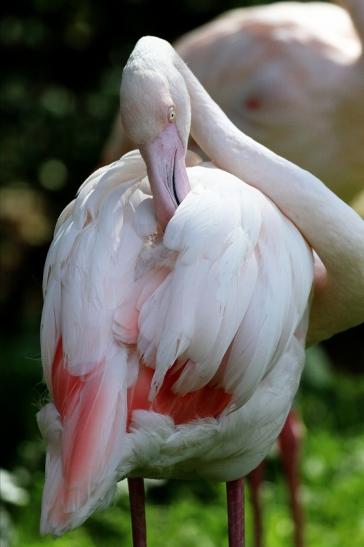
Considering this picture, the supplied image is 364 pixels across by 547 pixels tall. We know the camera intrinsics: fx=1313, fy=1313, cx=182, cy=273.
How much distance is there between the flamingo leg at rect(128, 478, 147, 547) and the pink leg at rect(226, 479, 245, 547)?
0.26 metres

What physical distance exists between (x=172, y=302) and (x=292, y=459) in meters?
2.27

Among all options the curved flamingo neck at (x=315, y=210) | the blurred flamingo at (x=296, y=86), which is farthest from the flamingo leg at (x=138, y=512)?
the blurred flamingo at (x=296, y=86)

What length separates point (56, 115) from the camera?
23.4 ft

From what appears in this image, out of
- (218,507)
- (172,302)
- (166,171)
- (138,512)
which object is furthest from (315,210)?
(218,507)

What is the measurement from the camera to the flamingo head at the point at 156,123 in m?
3.59

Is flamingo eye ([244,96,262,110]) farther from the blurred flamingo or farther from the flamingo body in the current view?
the flamingo body

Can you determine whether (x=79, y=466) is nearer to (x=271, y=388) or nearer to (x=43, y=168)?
(x=271, y=388)

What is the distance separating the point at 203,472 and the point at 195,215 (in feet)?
2.60

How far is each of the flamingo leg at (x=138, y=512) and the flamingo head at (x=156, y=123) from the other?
90cm

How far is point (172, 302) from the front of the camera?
11.0 ft

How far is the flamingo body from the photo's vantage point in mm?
3332

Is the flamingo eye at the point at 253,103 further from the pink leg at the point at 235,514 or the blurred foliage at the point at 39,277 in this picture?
the pink leg at the point at 235,514

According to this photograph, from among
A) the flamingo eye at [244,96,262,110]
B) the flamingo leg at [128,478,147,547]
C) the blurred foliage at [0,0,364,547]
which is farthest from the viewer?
the flamingo eye at [244,96,262,110]

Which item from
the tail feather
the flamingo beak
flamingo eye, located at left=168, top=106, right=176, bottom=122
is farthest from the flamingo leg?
flamingo eye, located at left=168, top=106, right=176, bottom=122
